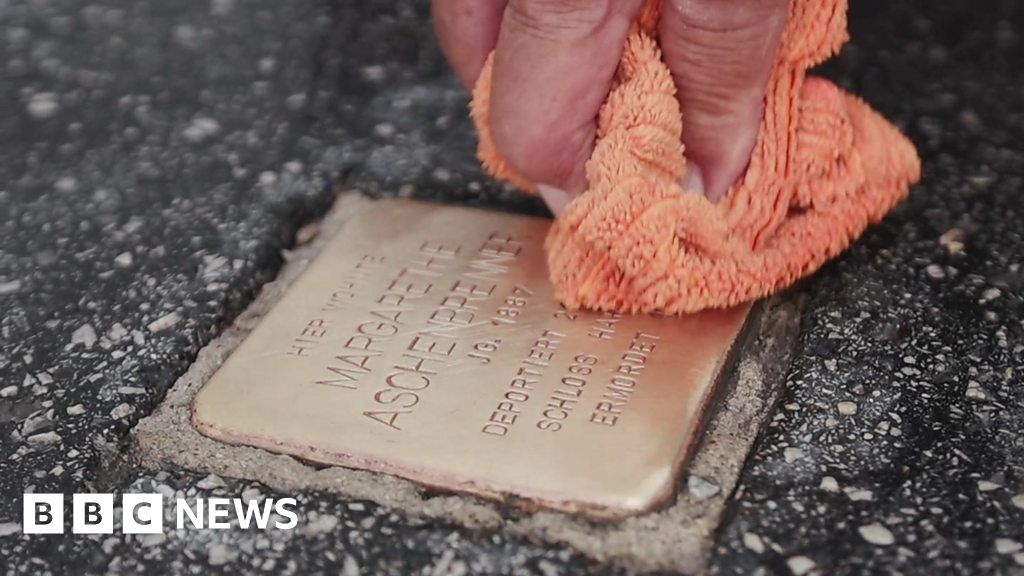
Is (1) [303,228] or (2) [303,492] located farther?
(1) [303,228]

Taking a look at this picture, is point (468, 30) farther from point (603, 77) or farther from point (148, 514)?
point (148, 514)

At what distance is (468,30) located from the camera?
99cm

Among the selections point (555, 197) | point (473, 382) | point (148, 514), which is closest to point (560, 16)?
point (555, 197)

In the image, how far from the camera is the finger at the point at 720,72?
2.87ft

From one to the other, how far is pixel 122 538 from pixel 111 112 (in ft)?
2.04

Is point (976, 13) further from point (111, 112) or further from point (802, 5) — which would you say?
point (111, 112)

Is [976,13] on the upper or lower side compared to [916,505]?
upper

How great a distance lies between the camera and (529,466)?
807 mm

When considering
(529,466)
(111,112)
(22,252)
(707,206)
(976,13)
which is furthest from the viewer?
(976,13)

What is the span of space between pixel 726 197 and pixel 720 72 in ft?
0.34

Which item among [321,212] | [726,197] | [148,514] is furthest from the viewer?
[321,212]

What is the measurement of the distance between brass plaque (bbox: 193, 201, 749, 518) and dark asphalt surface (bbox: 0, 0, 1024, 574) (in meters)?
0.05

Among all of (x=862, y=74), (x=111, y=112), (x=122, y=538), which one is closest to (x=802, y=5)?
(x=862, y=74)

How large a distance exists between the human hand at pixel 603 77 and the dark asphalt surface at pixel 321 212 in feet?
0.57
